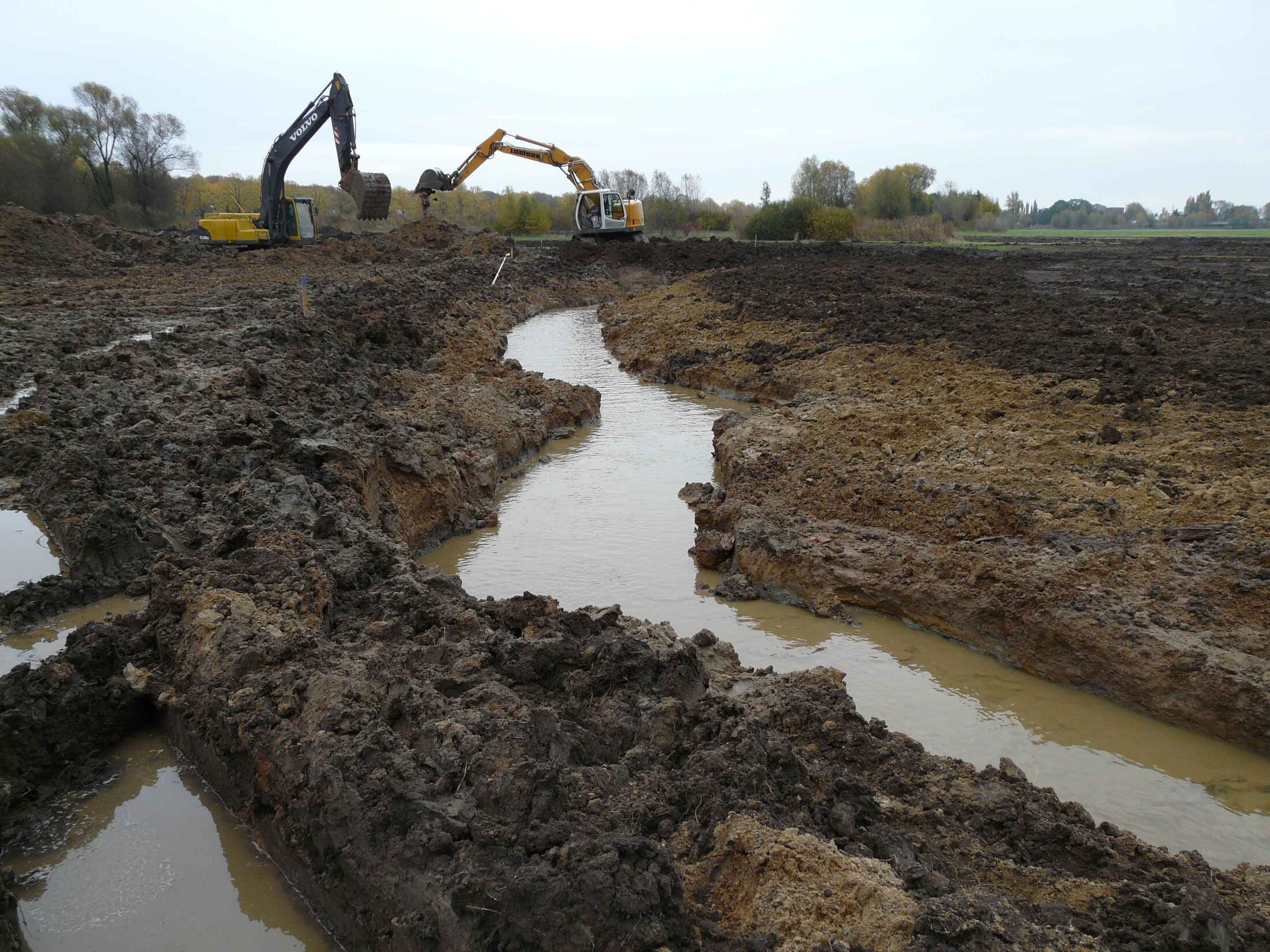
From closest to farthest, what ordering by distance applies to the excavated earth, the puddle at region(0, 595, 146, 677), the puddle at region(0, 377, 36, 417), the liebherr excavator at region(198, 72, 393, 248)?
the excavated earth → the puddle at region(0, 595, 146, 677) → the puddle at region(0, 377, 36, 417) → the liebherr excavator at region(198, 72, 393, 248)

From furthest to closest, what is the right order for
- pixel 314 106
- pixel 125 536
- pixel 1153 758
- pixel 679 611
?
1. pixel 314 106
2. pixel 679 611
3. pixel 125 536
4. pixel 1153 758

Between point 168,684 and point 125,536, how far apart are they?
2096mm

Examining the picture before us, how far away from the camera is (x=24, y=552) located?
252 inches

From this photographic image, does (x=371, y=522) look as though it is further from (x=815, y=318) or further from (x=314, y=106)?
(x=314, y=106)

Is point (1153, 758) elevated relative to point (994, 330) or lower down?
lower down

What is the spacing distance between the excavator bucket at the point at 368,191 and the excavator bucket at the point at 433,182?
3.39 meters

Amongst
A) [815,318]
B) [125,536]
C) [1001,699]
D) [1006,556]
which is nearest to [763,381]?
[815,318]

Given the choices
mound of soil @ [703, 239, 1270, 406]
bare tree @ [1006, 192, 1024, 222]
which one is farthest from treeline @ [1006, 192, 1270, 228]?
mound of soil @ [703, 239, 1270, 406]

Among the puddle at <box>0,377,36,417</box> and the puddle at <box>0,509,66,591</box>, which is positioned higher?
the puddle at <box>0,377,36,417</box>

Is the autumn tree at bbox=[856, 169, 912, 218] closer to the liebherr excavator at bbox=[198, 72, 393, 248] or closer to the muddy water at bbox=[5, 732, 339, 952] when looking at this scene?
the liebherr excavator at bbox=[198, 72, 393, 248]

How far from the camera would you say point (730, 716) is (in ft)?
13.1

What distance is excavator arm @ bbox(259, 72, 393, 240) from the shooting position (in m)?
25.2

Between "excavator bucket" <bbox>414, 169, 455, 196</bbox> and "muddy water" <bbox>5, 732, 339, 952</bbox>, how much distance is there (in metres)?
29.3

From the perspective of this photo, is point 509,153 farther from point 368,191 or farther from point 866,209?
point 866,209
